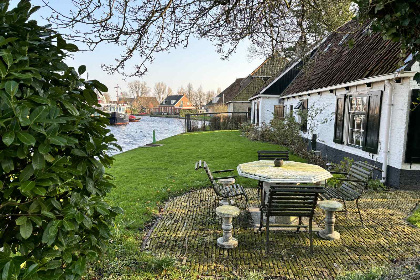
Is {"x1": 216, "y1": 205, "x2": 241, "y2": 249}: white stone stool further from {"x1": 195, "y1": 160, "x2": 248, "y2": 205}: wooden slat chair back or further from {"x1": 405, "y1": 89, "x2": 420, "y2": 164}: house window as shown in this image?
{"x1": 405, "y1": 89, "x2": 420, "y2": 164}: house window

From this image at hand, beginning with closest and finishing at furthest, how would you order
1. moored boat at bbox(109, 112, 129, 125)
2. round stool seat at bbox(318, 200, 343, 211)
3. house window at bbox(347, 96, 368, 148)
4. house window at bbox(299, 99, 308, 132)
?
round stool seat at bbox(318, 200, 343, 211)
house window at bbox(347, 96, 368, 148)
house window at bbox(299, 99, 308, 132)
moored boat at bbox(109, 112, 129, 125)

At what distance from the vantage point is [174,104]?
321 ft

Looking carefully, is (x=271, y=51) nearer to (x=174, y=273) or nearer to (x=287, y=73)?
(x=174, y=273)

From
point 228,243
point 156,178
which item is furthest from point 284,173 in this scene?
point 156,178

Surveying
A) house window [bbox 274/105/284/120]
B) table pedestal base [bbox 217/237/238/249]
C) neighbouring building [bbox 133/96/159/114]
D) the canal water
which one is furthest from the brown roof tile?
neighbouring building [bbox 133/96/159/114]

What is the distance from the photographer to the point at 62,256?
1.91 m

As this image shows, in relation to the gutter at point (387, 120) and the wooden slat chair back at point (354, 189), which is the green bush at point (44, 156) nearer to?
the wooden slat chair back at point (354, 189)

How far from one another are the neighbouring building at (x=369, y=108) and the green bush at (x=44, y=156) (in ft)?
14.4

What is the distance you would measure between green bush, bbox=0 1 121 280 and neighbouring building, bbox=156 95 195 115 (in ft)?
311

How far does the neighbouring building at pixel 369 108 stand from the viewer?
734 cm

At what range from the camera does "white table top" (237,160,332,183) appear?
4.88 m

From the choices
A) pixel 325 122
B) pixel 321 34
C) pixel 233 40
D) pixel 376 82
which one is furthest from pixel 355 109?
pixel 233 40

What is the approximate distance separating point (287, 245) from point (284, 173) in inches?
48.8

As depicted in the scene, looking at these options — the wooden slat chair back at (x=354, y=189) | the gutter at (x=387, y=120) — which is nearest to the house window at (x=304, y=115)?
the gutter at (x=387, y=120)
